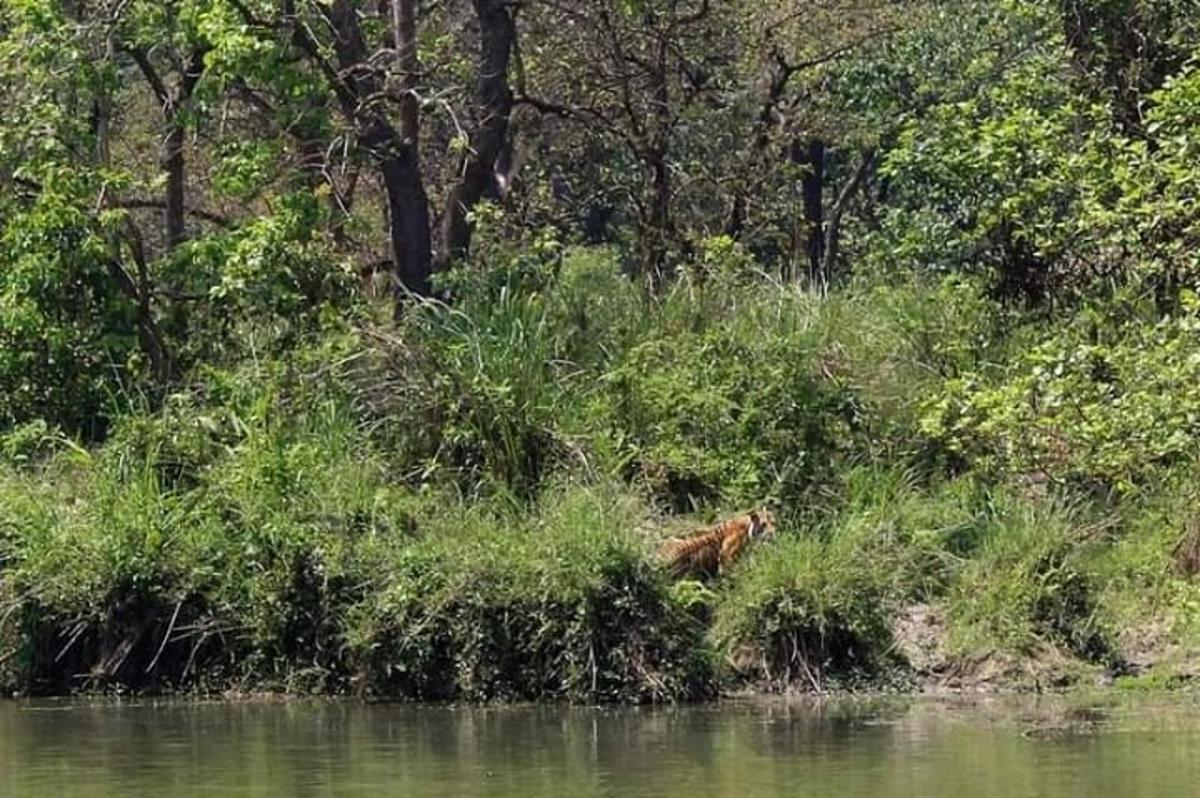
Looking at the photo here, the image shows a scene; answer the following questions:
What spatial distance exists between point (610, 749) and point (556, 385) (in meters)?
5.14

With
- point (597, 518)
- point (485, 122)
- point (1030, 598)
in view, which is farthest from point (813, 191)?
point (597, 518)

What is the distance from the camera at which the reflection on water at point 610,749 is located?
1045 centimetres

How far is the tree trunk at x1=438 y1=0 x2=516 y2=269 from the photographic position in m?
19.3

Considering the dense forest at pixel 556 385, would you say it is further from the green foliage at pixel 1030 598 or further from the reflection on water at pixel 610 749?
the reflection on water at pixel 610 749

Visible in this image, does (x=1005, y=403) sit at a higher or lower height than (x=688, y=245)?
lower

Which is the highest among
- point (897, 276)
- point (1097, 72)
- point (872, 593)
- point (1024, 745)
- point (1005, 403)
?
point (1097, 72)

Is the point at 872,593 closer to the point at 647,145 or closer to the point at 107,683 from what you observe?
the point at 107,683

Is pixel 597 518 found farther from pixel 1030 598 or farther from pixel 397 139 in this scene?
pixel 397 139

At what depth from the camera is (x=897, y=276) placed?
19844 mm

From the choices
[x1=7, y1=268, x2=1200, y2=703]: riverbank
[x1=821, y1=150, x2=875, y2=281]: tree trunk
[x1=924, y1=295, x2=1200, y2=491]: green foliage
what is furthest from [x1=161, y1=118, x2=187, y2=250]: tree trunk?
[x1=821, y1=150, x2=875, y2=281]: tree trunk

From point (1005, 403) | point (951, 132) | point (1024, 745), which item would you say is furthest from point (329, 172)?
point (1024, 745)

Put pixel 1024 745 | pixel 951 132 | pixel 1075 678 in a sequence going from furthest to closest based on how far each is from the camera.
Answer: pixel 951 132
pixel 1075 678
pixel 1024 745

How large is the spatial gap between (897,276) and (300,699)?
7.85m

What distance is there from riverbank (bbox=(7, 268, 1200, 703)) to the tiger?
191 mm
